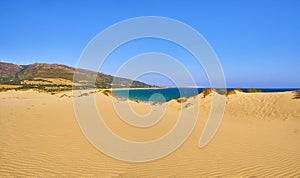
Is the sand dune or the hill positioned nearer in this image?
the sand dune

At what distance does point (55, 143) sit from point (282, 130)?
1102cm

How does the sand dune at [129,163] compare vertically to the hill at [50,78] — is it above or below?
below

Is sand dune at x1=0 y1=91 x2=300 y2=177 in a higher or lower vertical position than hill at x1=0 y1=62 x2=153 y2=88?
lower

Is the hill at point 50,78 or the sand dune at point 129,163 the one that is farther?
the hill at point 50,78

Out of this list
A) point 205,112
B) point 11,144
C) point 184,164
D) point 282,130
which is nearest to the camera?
point 184,164

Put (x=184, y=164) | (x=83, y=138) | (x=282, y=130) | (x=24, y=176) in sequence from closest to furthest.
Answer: (x=24, y=176) < (x=184, y=164) < (x=83, y=138) < (x=282, y=130)

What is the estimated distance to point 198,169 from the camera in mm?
5715

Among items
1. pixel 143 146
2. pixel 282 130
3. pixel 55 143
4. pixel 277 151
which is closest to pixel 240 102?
pixel 282 130

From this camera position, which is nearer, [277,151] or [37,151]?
[37,151]

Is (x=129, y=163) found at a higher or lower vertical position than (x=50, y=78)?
lower

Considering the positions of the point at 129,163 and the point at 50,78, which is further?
the point at 50,78

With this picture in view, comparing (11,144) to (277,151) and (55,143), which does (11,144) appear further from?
(277,151)

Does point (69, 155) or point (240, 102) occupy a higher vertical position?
point (240, 102)

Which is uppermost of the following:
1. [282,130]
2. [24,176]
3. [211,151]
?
[282,130]
